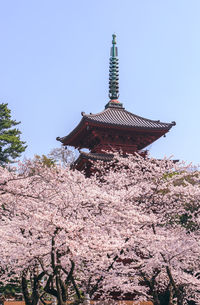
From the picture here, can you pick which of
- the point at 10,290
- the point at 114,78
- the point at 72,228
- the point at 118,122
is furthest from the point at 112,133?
the point at 72,228

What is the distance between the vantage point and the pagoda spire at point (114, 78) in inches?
1135

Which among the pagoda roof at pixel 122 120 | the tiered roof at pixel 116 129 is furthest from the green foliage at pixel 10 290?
the pagoda roof at pixel 122 120

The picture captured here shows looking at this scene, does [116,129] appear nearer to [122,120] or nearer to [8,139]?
[122,120]

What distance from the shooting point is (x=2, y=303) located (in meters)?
22.0

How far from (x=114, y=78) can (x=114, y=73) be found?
40cm

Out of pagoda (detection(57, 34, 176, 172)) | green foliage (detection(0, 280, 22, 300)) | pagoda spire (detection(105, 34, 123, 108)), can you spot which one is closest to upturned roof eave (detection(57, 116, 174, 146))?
pagoda (detection(57, 34, 176, 172))

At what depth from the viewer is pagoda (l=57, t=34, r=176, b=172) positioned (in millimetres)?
24797

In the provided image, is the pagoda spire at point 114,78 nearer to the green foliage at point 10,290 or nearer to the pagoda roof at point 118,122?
the pagoda roof at point 118,122

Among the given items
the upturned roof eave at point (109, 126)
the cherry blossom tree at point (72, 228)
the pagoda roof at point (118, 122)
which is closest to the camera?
the cherry blossom tree at point (72, 228)

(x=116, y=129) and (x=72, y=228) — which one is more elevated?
(x=116, y=129)

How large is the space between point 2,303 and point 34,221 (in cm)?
1245

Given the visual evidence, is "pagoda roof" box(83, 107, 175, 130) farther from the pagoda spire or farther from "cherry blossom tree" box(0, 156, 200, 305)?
"cherry blossom tree" box(0, 156, 200, 305)

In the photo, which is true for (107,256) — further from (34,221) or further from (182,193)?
(182,193)

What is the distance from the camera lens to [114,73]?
3089 centimetres
